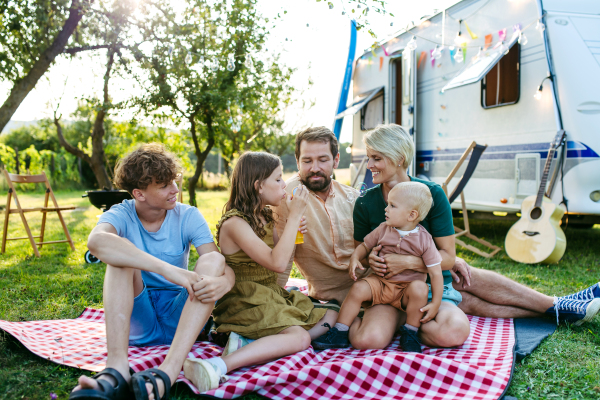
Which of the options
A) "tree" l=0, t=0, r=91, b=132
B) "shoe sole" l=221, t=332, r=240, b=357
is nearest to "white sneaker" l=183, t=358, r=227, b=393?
"shoe sole" l=221, t=332, r=240, b=357

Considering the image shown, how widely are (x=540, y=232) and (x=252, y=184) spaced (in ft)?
11.9

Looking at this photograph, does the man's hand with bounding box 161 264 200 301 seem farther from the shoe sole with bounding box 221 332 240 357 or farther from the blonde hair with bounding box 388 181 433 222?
the blonde hair with bounding box 388 181 433 222

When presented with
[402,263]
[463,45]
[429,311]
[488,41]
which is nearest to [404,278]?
[402,263]

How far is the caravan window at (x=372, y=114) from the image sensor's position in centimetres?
747

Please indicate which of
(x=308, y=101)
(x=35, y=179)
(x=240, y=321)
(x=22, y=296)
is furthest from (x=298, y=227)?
(x=308, y=101)

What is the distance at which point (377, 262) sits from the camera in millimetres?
2477

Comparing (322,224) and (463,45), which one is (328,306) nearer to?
(322,224)

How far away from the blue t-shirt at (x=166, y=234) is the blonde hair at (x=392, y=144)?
1.05 m

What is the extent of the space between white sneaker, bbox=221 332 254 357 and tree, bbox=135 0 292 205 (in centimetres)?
658

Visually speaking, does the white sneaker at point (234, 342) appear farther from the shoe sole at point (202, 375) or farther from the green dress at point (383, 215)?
the green dress at point (383, 215)

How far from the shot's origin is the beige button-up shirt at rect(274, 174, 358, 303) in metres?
2.90

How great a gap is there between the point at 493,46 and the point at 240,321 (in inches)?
180

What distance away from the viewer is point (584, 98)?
15.0ft

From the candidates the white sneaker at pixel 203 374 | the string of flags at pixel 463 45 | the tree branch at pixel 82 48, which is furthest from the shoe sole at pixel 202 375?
the tree branch at pixel 82 48
